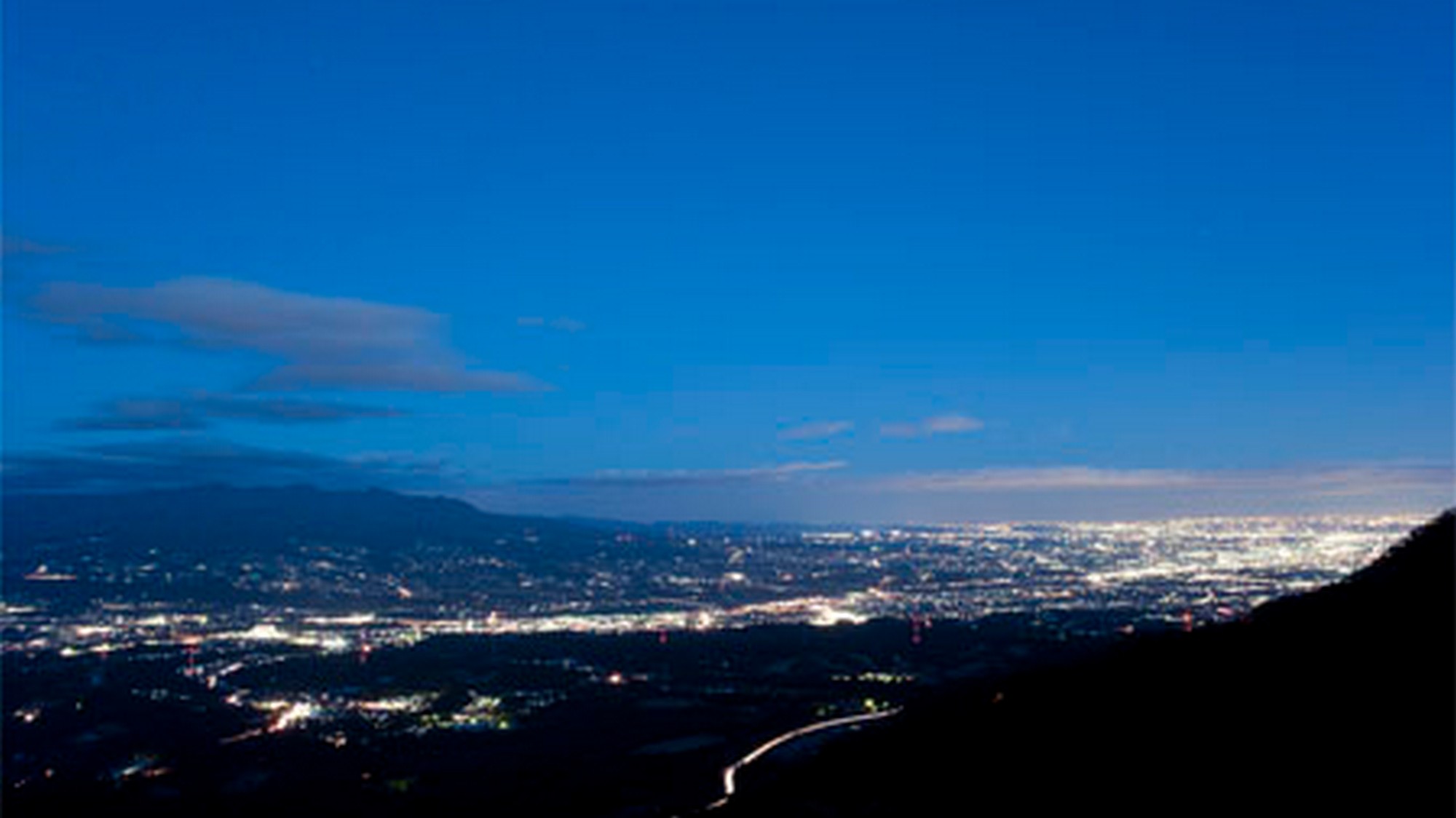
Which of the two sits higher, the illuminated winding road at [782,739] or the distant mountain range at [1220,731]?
the distant mountain range at [1220,731]

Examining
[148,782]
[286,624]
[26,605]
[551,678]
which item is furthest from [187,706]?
[26,605]

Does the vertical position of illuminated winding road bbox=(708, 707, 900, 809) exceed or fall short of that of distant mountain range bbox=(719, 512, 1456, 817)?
it falls short

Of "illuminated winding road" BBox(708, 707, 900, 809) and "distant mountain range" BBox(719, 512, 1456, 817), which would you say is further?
"illuminated winding road" BBox(708, 707, 900, 809)

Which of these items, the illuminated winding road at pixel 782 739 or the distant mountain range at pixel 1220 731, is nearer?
the distant mountain range at pixel 1220 731

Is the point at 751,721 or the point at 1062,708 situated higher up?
the point at 1062,708

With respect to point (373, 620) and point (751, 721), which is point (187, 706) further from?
point (373, 620)
